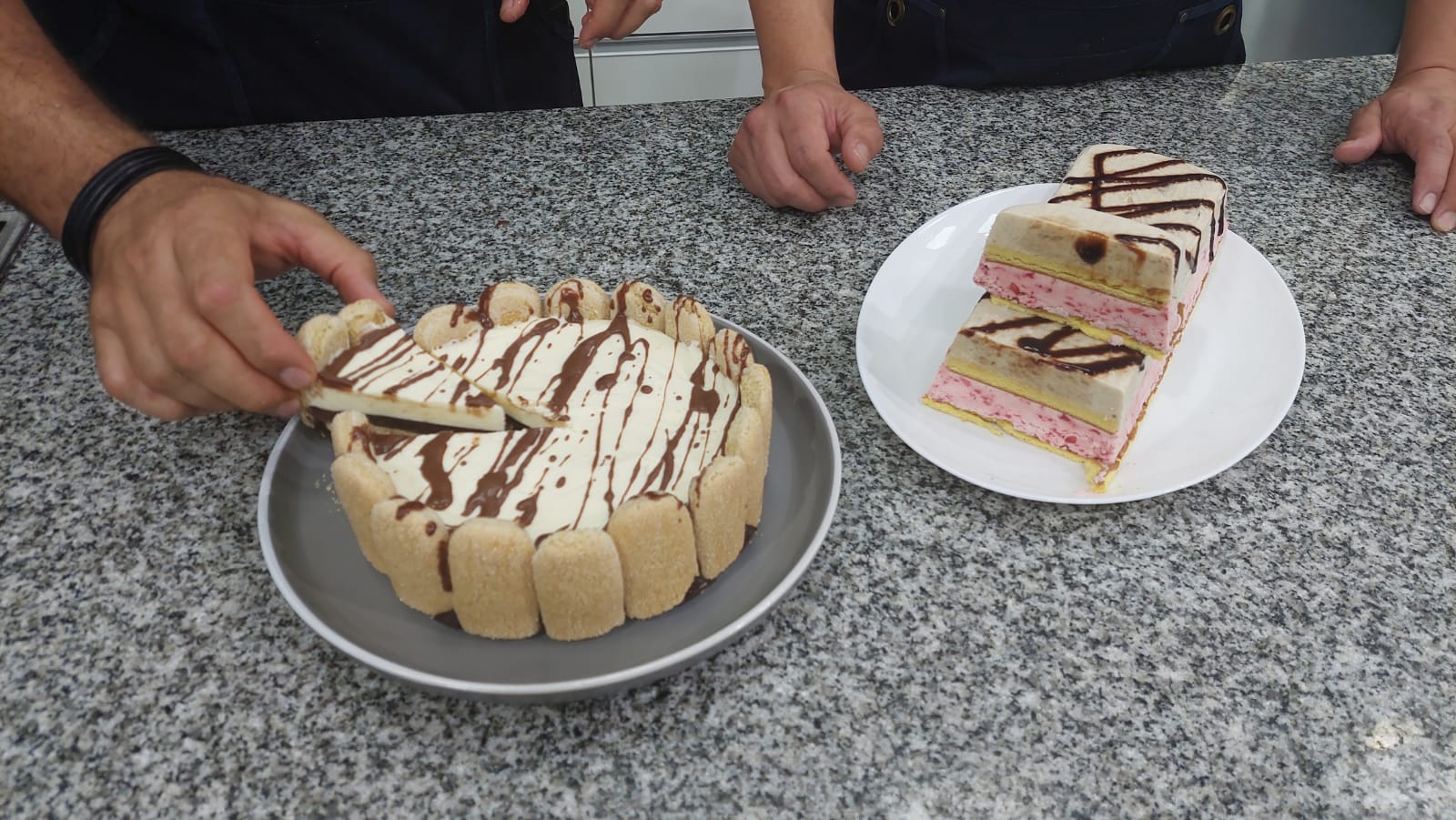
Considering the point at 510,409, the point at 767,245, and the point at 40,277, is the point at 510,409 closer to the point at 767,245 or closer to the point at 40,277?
the point at 767,245

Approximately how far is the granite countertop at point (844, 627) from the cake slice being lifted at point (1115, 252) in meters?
0.23

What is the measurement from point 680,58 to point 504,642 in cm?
243

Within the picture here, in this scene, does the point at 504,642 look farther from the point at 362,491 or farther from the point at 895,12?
the point at 895,12

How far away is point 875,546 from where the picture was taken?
3.51ft

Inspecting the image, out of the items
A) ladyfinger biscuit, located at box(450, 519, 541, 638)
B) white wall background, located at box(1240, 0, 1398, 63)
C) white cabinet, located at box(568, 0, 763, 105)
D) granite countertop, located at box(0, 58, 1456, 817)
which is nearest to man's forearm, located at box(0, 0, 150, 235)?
granite countertop, located at box(0, 58, 1456, 817)

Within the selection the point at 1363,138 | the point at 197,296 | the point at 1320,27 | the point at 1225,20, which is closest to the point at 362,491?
the point at 197,296

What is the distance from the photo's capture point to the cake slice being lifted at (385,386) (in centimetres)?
99

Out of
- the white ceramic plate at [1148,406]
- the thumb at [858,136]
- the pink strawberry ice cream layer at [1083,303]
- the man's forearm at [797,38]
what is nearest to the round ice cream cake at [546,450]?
the white ceramic plate at [1148,406]

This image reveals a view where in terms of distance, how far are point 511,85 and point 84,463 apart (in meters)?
1.15

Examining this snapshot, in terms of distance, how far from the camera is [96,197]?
1137mm

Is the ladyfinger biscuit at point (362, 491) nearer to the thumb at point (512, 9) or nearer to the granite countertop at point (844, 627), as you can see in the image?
the granite countertop at point (844, 627)

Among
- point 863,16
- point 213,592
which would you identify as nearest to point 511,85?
point 863,16

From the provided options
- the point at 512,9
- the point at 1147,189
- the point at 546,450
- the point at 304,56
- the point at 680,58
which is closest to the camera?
the point at 546,450

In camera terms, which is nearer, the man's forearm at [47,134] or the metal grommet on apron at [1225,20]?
the man's forearm at [47,134]
